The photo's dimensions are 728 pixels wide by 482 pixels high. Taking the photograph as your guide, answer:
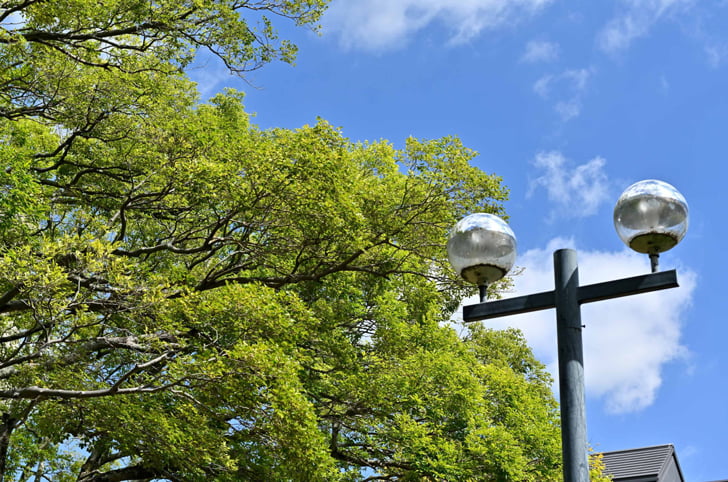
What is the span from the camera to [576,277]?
425cm

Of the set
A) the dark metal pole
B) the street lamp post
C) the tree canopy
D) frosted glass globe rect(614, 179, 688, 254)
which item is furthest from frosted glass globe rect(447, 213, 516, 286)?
the tree canopy

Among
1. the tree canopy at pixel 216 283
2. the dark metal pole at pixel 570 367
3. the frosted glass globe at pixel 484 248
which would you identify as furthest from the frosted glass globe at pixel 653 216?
the tree canopy at pixel 216 283

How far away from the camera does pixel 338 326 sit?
1504cm

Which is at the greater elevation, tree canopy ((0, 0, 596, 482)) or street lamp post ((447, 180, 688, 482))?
tree canopy ((0, 0, 596, 482))

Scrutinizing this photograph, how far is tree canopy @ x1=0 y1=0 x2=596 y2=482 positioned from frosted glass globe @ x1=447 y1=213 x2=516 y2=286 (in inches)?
256

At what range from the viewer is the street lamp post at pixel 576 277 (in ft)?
13.1

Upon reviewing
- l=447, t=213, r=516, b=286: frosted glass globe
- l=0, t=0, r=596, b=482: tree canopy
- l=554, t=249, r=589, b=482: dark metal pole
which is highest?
l=0, t=0, r=596, b=482: tree canopy

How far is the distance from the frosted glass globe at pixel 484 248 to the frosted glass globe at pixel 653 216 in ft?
2.10

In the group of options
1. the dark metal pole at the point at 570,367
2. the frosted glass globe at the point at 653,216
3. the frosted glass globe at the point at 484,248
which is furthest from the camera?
the frosted glass globe at the point at 484,248

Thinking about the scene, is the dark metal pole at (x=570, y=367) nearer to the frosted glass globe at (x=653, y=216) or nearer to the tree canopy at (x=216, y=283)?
the frosted glass globe at (x=653, y=216)

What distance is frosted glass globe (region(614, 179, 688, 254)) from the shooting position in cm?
420

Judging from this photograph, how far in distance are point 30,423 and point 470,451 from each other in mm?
8632

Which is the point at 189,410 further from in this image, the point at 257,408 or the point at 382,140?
the point at 382,140

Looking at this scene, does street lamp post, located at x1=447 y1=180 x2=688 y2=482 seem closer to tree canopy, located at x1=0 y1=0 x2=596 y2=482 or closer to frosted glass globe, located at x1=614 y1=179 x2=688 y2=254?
frosted glass globe, located at x1=614 y1=179 x2=688 y2=254
